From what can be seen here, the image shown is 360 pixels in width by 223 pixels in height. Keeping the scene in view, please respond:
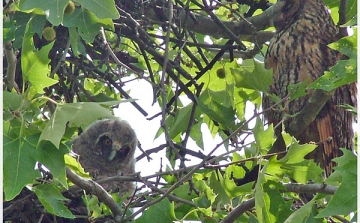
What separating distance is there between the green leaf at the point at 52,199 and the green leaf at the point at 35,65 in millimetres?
359

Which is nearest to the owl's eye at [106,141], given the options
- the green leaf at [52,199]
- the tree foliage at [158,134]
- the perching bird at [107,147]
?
the perching bird at [107,147]

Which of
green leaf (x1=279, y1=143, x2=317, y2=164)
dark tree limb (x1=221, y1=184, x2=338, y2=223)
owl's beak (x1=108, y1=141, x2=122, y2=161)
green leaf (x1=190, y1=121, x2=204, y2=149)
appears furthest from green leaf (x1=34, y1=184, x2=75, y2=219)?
owl's beak (x1=108, y1=141, x2=122, y2=161)

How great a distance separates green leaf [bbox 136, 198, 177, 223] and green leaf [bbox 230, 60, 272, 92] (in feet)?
2.01

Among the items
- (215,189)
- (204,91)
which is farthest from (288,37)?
(215,189)

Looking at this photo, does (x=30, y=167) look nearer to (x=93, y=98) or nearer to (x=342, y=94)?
(x=93, y=98)

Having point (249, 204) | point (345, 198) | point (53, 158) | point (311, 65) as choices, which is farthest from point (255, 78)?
point (311, 65)

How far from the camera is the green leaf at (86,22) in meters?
2.46

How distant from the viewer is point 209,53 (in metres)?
3.60

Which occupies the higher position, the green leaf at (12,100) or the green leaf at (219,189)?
the green leaf at (12,100)

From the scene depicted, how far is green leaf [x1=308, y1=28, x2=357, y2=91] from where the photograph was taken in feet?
6.07

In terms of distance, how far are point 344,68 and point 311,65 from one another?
1604mm

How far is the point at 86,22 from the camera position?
249 cm

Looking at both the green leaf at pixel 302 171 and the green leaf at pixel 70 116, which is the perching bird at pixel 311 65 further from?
the green leaf at pixel 70 116

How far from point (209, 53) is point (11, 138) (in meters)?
1.87
